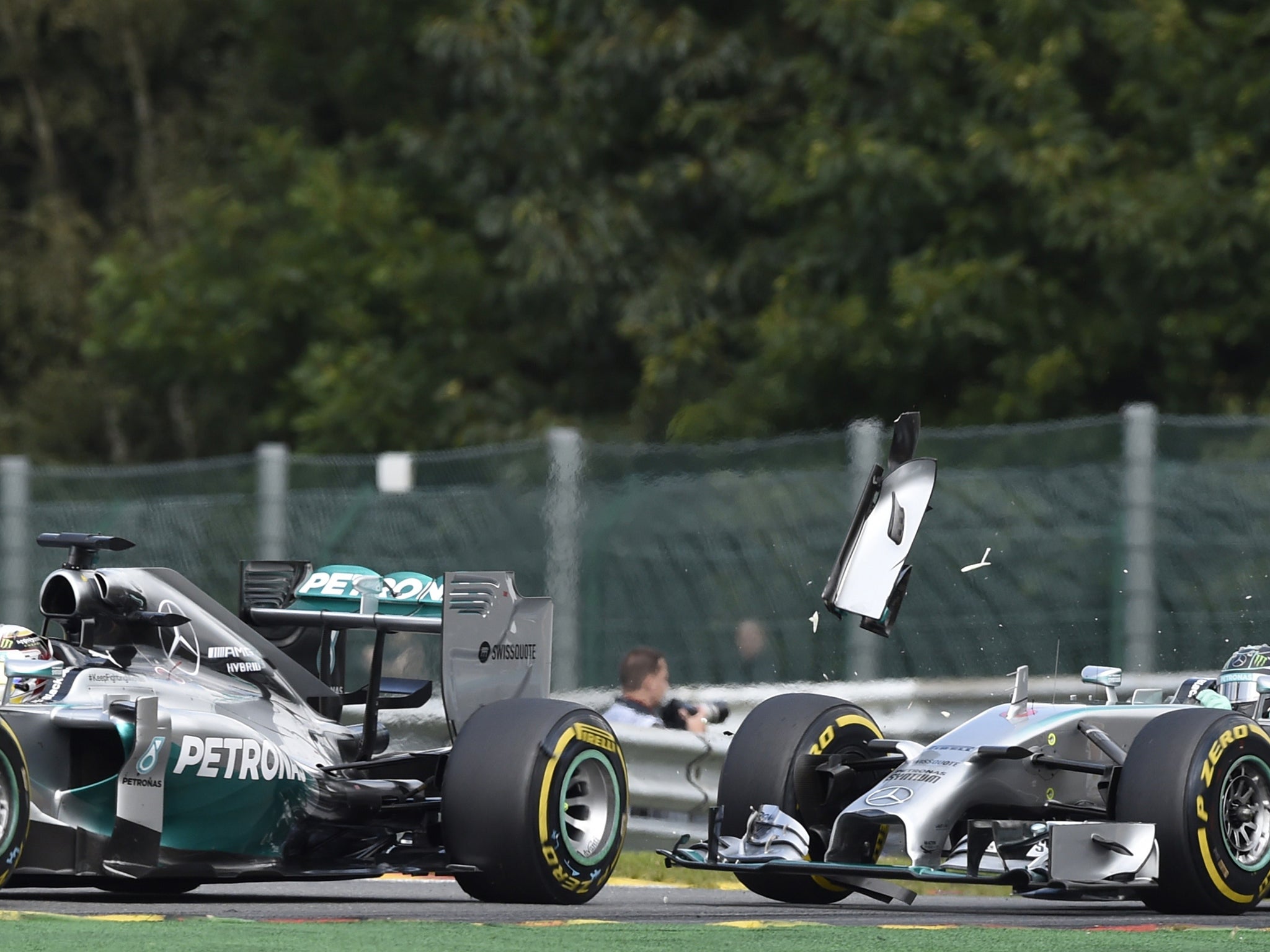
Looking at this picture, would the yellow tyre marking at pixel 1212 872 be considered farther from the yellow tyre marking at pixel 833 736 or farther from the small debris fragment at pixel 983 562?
the small debris fragment at pixel 983 562

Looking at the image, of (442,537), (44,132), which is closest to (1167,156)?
(442,537)

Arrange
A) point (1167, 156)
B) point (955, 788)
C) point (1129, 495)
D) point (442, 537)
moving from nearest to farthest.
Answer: point (955, 788)
point (1129, 495)
point (442, 537)
point (1167, 156)

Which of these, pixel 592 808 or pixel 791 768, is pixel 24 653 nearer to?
pixel 592 808

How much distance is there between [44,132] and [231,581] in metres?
16.7

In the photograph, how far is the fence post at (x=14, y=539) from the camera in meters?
14.6

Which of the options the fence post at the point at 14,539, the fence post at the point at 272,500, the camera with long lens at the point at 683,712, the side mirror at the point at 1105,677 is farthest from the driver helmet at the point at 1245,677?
the fence post at the point at 14,539

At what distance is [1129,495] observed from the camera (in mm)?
11828

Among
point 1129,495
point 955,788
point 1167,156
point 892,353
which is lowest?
point 955,788

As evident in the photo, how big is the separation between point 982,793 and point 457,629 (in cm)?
208

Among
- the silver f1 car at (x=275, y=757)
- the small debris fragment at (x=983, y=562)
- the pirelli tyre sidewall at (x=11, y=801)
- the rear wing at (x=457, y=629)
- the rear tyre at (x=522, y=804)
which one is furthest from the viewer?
the small debris fragment at (x=983, y=562)

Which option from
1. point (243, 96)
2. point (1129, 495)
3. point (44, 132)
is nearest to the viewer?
point (1129, 495)

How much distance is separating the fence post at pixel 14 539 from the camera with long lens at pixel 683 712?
14.6ft

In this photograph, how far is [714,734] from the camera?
11.8m

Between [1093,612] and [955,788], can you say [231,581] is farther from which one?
[955,788]
